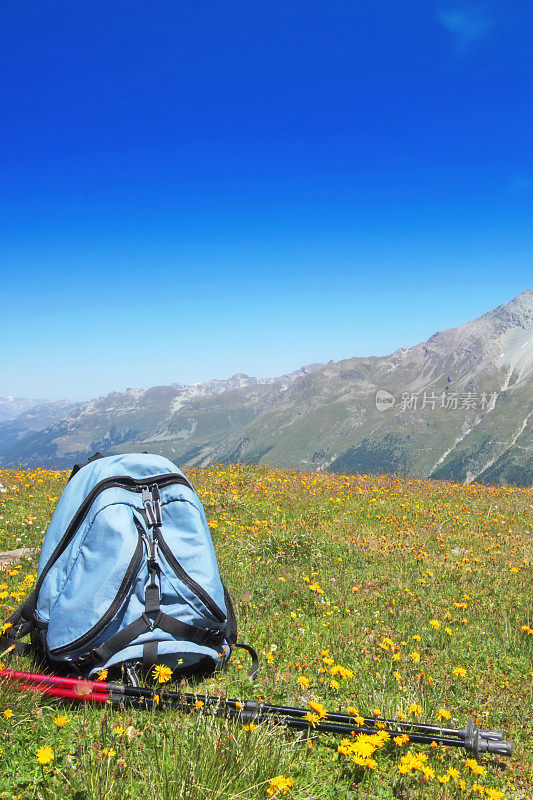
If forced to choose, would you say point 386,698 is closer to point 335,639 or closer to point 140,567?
point 335,639

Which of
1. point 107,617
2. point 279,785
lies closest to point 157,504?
point 107,617

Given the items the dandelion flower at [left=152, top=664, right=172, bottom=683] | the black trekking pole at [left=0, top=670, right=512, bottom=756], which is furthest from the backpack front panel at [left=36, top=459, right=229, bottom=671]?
the black trekking pole at [left=0, top=670, right=512, bottom=756]

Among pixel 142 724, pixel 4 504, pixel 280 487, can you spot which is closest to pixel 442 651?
pixel 142 724

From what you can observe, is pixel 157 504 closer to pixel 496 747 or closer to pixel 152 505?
pixel 152 505

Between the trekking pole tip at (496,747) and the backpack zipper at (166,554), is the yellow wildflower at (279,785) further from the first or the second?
the backpack zipper at (166,554)

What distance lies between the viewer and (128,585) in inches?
151

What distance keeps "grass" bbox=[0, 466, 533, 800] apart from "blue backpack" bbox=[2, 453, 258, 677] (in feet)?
1.22

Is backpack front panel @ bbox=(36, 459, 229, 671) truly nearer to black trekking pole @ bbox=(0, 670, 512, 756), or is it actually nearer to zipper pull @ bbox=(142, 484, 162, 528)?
zipper pull @ bbox=(142, 484, 162, 528)

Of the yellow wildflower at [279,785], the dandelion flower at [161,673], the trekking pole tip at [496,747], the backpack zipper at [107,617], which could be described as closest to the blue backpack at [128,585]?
the backpack zipper at [107,617]

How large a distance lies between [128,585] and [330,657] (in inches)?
81.5

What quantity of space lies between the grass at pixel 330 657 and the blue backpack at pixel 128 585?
37 cm

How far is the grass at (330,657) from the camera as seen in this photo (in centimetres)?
265

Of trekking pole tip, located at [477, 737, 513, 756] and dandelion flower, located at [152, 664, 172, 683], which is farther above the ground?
dandelion flower, located at [152, 664, 172, 683]

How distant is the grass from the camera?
8.70 feet
